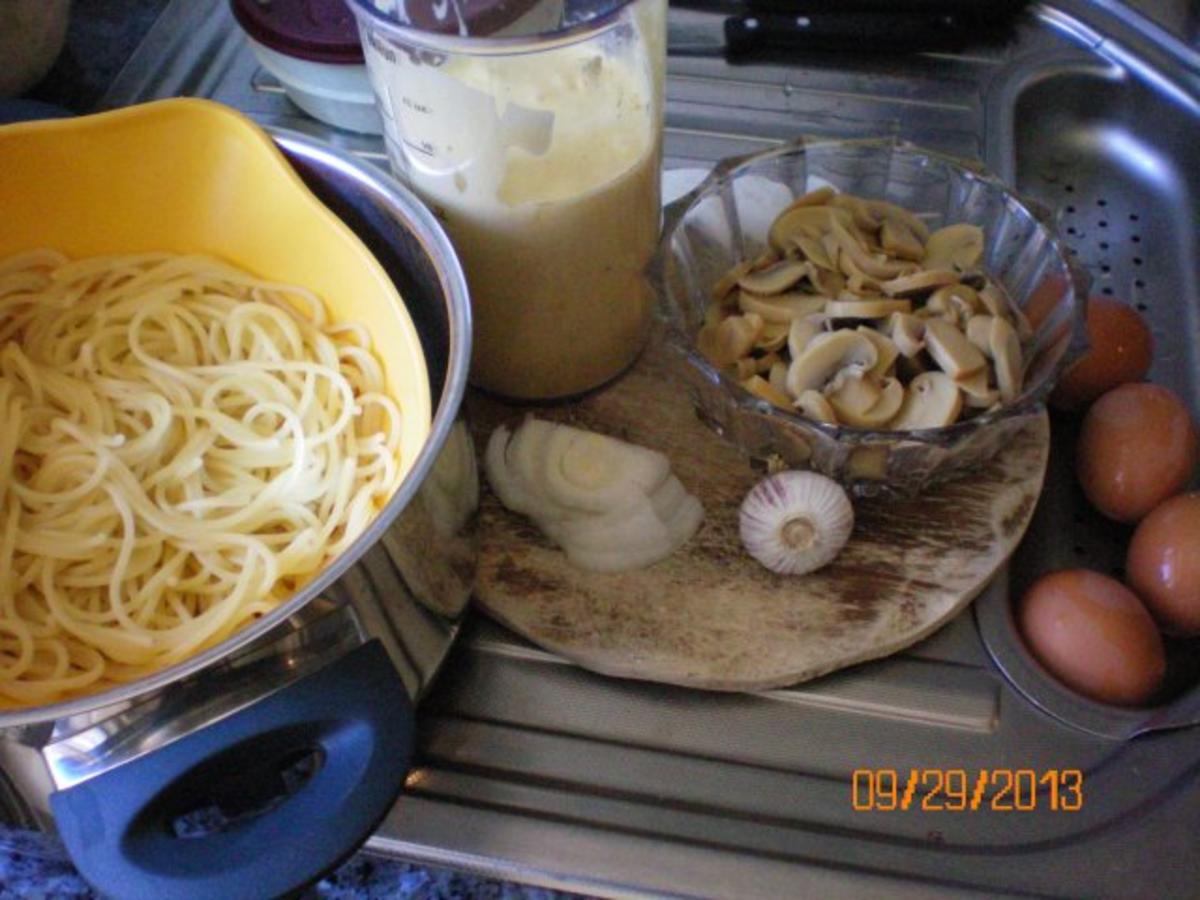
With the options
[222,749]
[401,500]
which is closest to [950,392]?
[401,500]

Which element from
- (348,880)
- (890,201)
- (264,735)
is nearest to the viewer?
(264,735)

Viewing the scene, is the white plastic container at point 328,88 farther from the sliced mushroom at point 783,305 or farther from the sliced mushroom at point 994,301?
the sliced mushroom at point 994,301

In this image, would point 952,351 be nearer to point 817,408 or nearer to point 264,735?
point 817,408

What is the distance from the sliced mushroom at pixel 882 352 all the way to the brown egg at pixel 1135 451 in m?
0.20

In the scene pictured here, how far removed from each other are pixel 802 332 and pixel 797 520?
15cm

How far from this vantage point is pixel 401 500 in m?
0.63

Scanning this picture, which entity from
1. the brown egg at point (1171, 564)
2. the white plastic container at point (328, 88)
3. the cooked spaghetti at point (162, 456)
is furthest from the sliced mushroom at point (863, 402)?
the white plastic container at point (328, 88)

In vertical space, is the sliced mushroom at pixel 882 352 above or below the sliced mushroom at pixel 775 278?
below

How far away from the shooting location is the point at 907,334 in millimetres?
847

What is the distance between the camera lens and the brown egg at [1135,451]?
87cm

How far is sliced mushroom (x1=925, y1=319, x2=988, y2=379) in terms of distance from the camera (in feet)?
2.71

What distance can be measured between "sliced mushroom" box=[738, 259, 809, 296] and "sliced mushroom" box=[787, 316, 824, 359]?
43 mm
